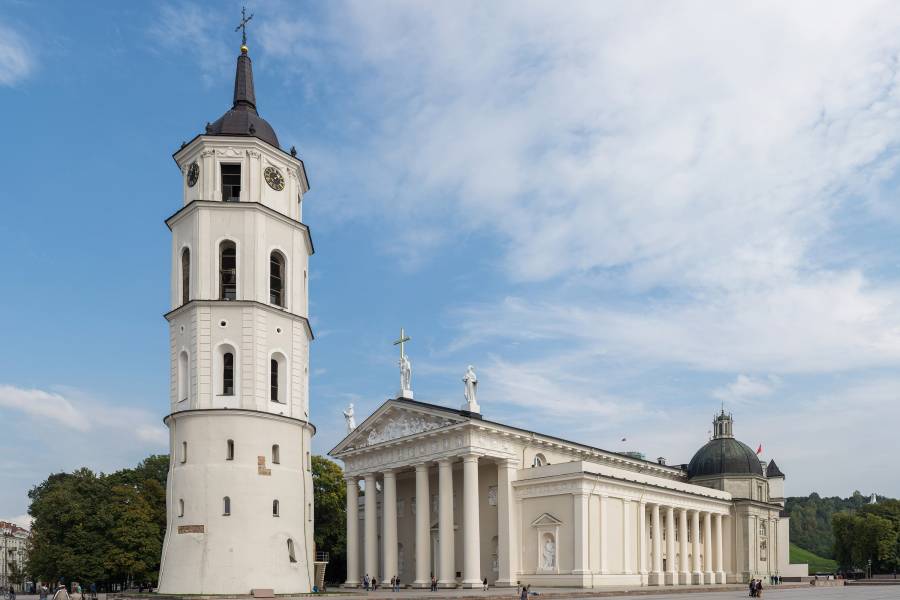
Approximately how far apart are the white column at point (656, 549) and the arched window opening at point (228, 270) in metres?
36.4

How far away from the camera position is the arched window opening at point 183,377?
3541 cm

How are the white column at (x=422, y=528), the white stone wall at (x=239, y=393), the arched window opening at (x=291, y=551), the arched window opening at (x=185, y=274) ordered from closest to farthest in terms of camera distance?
the white stone wall at (x=239, y=393)
the arched window opening at (x=291, y=551)
the arched window opening at (x=185, y=274)
the white column at (x=422, y=528)

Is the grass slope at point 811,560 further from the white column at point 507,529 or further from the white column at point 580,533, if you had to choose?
the white column at point 580,533

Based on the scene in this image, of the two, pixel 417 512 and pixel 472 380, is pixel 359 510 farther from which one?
pixel 472 380

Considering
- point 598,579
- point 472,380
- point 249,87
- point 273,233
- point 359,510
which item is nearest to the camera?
point 273,233

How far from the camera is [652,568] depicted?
197ft

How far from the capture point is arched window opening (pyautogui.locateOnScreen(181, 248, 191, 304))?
36.8 metres

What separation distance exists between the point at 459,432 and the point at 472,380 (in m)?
3.51

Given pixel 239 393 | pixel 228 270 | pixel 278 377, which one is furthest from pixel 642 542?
pixel 228 270

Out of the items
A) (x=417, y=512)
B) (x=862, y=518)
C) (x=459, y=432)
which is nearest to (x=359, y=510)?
(x=417, y=512)

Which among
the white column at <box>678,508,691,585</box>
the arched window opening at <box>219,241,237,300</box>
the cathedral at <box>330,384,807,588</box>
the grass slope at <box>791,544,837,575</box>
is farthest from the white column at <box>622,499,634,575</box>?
the grass slope at <box>791,544,837,575</box>

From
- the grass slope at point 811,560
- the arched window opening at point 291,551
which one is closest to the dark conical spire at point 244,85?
the arched window opening at point 291,551

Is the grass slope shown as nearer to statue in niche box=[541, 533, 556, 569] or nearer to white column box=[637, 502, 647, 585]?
white column box=[637, 502, 647, 585]

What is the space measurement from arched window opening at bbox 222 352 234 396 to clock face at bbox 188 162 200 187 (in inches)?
311
